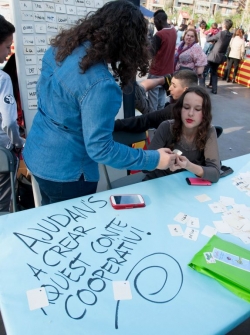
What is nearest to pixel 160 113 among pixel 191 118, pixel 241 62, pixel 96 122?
pixel 191 118

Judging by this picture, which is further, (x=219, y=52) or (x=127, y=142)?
(x=219, y=52)

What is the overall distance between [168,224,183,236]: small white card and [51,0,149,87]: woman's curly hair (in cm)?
63

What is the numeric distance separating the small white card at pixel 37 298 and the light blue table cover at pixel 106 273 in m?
0.01

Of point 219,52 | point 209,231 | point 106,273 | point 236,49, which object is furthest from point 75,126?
point 236,49

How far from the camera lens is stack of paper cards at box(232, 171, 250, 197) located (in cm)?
153

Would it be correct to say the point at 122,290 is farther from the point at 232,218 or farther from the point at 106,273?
the point at 232,218

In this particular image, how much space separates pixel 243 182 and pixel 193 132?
40cm

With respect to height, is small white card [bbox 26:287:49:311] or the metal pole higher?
the metal pole

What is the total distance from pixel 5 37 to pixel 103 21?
0.99 meters

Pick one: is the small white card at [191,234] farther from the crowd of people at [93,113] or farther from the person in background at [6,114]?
the person in background at [6,114]

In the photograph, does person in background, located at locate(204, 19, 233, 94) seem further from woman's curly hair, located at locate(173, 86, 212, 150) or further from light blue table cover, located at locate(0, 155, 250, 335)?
light blue table cover, located at locate(0, 155, 250, 335)

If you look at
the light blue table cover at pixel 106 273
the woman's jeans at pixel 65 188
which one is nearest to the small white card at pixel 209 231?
the light blue table cover at pixel 106 273

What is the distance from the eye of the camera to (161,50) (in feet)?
13.2

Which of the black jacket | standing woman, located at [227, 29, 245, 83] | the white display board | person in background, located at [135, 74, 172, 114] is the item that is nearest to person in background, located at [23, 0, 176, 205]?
the white display board
